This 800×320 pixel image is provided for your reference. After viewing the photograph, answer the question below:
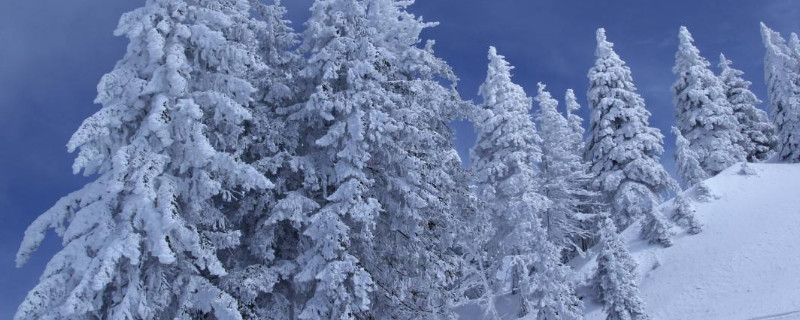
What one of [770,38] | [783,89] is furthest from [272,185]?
[770,38]

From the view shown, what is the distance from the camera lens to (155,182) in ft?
41.9

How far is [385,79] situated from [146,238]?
7.43 metres

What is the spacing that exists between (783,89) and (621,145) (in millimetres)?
19182

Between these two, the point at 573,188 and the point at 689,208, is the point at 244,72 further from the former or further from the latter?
the point at 689,208

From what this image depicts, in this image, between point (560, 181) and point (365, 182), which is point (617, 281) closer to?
point (560, 181)

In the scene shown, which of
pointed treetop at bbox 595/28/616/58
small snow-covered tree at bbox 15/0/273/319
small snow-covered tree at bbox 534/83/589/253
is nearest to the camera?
small snow-covered tree at bbox 15/0/273/319

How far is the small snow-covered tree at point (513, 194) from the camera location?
23125 mm

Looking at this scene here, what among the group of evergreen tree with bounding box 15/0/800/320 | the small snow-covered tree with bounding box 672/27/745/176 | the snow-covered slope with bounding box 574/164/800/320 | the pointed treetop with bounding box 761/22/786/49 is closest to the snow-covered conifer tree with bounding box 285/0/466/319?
the group of evergreen tree with bounding box 15/0/800/320

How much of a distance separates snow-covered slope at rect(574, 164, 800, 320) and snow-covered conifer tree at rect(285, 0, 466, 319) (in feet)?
41.4

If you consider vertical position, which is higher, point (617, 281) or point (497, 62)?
point (497, 62)

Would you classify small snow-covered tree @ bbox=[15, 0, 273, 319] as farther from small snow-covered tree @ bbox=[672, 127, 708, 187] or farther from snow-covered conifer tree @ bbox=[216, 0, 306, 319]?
small snow-covered tree @ bbox=[672, 127, 708, 187]

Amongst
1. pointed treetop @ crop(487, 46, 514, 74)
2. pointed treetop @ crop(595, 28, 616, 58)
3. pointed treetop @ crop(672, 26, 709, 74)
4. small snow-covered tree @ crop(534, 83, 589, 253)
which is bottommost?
small snow-covered tree @ crop(534, 83, 589, 253)

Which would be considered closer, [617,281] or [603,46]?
[617,281]

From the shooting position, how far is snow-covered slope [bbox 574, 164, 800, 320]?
22984 mm
